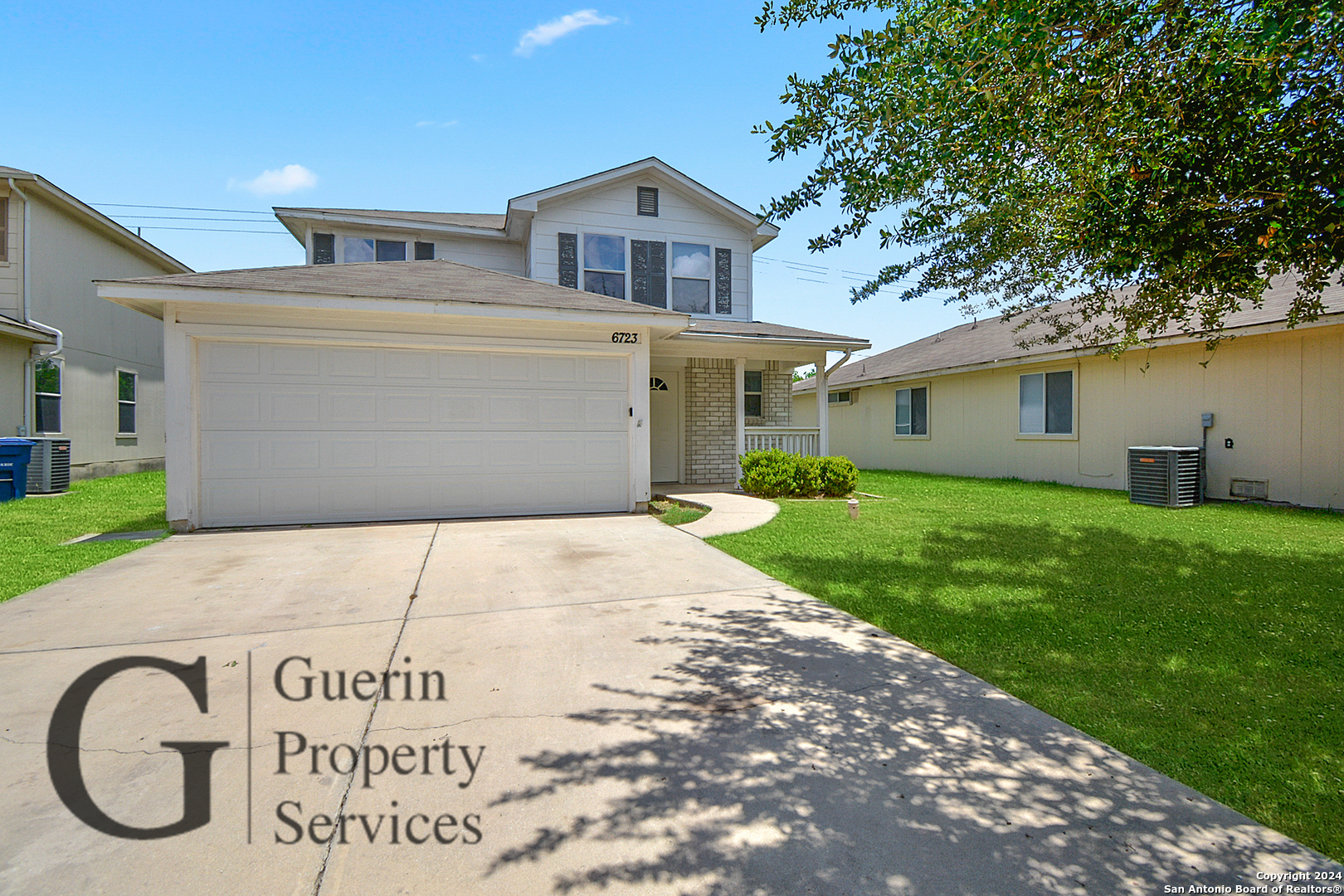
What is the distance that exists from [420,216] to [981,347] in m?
14.0

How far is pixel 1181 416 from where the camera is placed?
36.9 ft

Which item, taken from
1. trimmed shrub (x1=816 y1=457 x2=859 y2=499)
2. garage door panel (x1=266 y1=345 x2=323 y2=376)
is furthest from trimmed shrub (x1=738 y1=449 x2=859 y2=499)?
garage door panel (x1=266 y1=345 x2=323 y2=376)

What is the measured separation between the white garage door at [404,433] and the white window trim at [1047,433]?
31.7 ft

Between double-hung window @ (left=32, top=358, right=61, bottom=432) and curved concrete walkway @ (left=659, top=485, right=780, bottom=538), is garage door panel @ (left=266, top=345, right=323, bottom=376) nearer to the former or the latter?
curved concrete walkway @ (left=659, top=485, right=780, bottom=538)

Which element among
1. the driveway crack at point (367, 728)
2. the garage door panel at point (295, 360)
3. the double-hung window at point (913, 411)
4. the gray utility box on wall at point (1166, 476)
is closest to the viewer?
the driveway crack at point (367, 728)

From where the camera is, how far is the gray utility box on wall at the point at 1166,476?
10.1 m

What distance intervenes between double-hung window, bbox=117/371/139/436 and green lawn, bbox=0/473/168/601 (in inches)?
105

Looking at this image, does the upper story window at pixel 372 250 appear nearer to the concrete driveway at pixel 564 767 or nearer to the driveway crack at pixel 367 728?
the driveway crack at pixel 367 728

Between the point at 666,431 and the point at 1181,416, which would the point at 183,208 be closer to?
the point at 666,431

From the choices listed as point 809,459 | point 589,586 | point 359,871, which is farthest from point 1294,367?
point 359,871

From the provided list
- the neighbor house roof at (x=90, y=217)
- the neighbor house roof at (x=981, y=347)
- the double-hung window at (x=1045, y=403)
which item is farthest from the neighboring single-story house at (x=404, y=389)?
the neighbor house roof at (x=90, y=217)

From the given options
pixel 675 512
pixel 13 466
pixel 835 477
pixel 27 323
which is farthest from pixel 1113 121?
pixel 27 323

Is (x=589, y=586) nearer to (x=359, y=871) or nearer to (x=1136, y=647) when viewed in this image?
(x=359, y=871)

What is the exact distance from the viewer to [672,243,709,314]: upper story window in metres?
13.5
